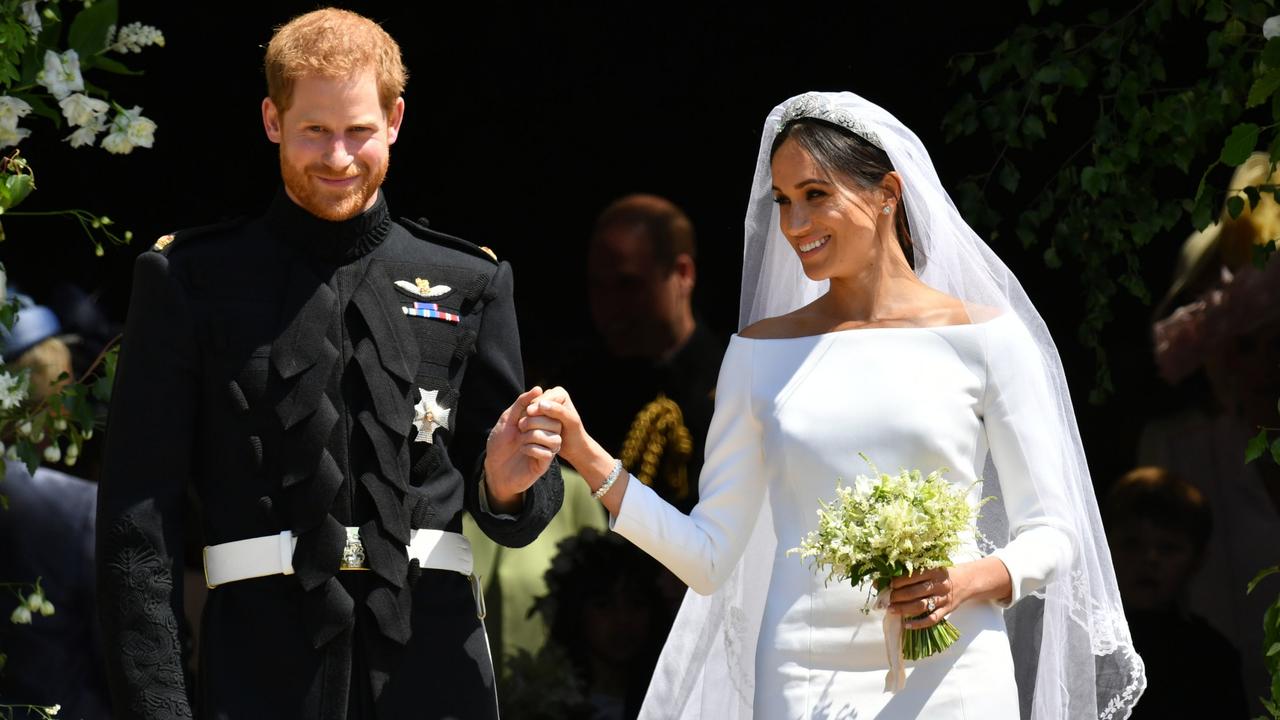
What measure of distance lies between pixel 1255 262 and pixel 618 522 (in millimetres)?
1966

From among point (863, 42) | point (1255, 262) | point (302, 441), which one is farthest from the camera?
point (863, 42)

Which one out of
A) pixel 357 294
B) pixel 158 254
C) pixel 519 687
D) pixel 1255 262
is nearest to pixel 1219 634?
pixel 1255 262

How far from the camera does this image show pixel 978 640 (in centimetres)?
349

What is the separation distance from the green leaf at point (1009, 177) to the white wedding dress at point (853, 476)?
145cm

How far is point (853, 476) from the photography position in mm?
3551

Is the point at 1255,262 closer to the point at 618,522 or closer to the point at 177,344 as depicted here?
the point at 618,522

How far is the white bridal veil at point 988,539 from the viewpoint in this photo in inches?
148

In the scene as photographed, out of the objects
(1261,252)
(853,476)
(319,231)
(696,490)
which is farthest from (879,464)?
(696,490)

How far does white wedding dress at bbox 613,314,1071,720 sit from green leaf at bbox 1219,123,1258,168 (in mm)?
631

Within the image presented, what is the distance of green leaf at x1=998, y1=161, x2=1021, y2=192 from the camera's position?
5105 millimetres

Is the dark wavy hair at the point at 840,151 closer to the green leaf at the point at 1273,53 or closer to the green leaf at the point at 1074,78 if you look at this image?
the green leaf at the point at 1273,53

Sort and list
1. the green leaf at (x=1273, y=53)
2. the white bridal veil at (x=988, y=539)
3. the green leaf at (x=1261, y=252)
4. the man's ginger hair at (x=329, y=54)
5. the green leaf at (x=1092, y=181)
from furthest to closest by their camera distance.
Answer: the green leaf at (x=1092, y=181), the green leaf at (x=1261, y=252), the green leaf at (x=1273, y=53), the white bridal veil at (x=988, y=539), the man's ginger hair at (x=329, y=54)

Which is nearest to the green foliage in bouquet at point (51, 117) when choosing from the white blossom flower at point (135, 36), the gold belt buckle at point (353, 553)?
the white blossom flower at point (135, 36)

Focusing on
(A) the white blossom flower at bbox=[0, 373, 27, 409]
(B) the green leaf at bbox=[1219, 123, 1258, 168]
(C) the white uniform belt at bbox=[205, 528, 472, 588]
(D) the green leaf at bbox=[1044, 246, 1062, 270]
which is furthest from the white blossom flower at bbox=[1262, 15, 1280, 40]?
(A) the white blossom flower at bbox=[0, 373, 27, 409]
